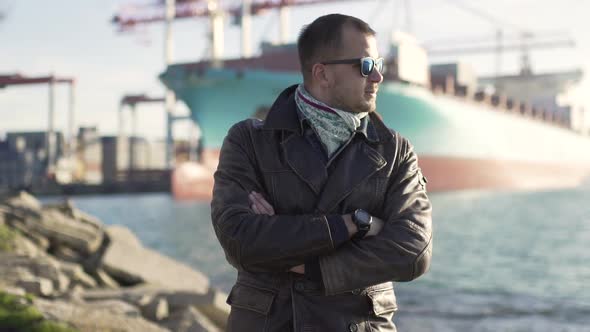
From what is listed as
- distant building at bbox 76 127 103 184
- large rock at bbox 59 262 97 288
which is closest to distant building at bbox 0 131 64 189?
distant building at bbox 76 127 103 184

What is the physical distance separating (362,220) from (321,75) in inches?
16.2

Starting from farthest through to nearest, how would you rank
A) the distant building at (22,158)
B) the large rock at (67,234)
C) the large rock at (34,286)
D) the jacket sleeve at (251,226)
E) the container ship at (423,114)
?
the distant building at (22,158), the container ship at (423,114), the large rock at (67,234), the large rock at (34,286), the jacket sleeve at (251,226)

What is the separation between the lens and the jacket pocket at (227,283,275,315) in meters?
1.94

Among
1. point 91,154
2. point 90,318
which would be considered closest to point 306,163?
point 90,318

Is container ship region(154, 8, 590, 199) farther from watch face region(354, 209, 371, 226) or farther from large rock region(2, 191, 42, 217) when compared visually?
watch face region(354, 209, 371, 226)

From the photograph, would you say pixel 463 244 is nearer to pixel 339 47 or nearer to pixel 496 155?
pixel 339 47

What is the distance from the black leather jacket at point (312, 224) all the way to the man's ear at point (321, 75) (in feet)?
0.42

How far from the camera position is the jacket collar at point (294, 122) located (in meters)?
2.06

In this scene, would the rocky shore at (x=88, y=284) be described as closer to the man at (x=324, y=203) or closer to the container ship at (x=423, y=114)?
the man at (x=324, y=203)

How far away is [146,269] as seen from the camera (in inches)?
296

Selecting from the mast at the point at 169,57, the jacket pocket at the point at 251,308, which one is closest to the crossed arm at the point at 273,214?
the jacket pocket at the point at 251,308

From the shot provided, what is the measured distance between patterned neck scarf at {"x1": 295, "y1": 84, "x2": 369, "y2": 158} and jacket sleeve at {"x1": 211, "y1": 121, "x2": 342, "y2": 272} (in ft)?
0.63

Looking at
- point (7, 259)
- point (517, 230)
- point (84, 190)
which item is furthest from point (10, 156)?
point (7, 259)

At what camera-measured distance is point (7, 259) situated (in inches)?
242
